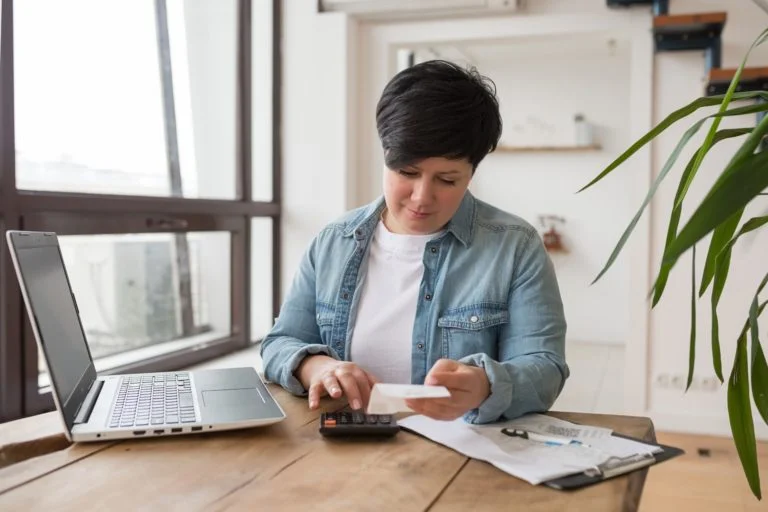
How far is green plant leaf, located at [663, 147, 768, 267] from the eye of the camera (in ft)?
1.99

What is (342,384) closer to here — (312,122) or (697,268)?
(697,268)

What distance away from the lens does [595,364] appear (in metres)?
4.86

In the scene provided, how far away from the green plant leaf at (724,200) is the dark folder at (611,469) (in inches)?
13.1

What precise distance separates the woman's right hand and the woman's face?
33 cm

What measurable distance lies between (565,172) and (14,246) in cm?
523

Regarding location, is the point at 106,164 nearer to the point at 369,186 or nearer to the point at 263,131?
the point at 263,131

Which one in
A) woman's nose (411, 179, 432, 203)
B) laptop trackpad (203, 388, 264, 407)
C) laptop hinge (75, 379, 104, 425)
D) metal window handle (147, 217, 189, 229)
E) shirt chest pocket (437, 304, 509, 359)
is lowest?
laptop trackpad (203, 388, 264, 407)

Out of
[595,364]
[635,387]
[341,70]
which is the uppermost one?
[341,70]

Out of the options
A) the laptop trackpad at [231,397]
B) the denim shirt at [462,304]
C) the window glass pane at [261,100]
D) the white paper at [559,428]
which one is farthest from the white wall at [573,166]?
the laptop trackpad at [231,397]

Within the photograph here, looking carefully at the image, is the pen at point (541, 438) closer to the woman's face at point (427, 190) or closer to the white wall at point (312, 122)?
the woman's face at point (427, 190)

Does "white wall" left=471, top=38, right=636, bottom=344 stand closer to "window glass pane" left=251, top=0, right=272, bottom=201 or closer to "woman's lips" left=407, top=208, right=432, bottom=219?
"window glass pane" left=251, top=0, right=272, bottom=201

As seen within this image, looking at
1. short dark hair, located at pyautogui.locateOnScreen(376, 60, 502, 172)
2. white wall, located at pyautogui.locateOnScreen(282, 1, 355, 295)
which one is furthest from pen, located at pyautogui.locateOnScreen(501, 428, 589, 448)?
white wall, located at pyautogui.locateOnScreen(282, 1, 355, 295)

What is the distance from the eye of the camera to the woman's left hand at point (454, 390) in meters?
1.01

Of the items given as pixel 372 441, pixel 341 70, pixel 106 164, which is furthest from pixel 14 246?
pixel 341 70
